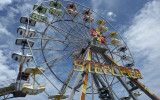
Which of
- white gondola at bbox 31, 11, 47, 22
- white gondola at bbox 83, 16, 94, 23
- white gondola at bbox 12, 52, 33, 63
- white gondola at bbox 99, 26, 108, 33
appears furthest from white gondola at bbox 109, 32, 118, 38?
white gondola at bbox 12, 52, 33, 63

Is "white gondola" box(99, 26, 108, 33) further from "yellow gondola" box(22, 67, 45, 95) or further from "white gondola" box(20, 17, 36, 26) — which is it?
"yellow gondola" box(22, 67, 45, 95)

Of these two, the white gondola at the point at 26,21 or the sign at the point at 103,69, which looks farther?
the white gondola at the point at 26,21

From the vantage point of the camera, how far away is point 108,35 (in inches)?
733

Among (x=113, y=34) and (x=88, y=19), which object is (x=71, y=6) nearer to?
(x=88, y=19)

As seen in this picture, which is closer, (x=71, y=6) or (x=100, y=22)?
(x=71, y=6)

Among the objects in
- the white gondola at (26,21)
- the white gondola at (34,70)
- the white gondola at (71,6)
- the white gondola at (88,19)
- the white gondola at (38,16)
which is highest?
the white gondola at (71,6)

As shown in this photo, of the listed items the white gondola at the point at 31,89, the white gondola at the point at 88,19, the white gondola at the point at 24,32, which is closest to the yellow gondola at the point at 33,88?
the white gondola at the point at 31,89

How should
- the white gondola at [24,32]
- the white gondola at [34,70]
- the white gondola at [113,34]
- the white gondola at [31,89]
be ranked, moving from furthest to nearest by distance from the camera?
1. the white gondola at [113,34]
2. the white gondola at [24,32]
3. the white gondola at [34,70]
4. the white gondola at [31,89]

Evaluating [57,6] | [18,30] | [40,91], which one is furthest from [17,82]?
[57,6]

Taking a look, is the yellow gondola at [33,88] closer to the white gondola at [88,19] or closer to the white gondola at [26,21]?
the white gondola at [26,21]

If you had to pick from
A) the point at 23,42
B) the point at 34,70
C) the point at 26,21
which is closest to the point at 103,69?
the point at 34,70

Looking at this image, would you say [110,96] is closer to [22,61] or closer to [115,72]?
[115,72]

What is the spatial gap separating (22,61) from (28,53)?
2.67ft

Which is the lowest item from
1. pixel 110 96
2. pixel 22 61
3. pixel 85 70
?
pixel 110 96
